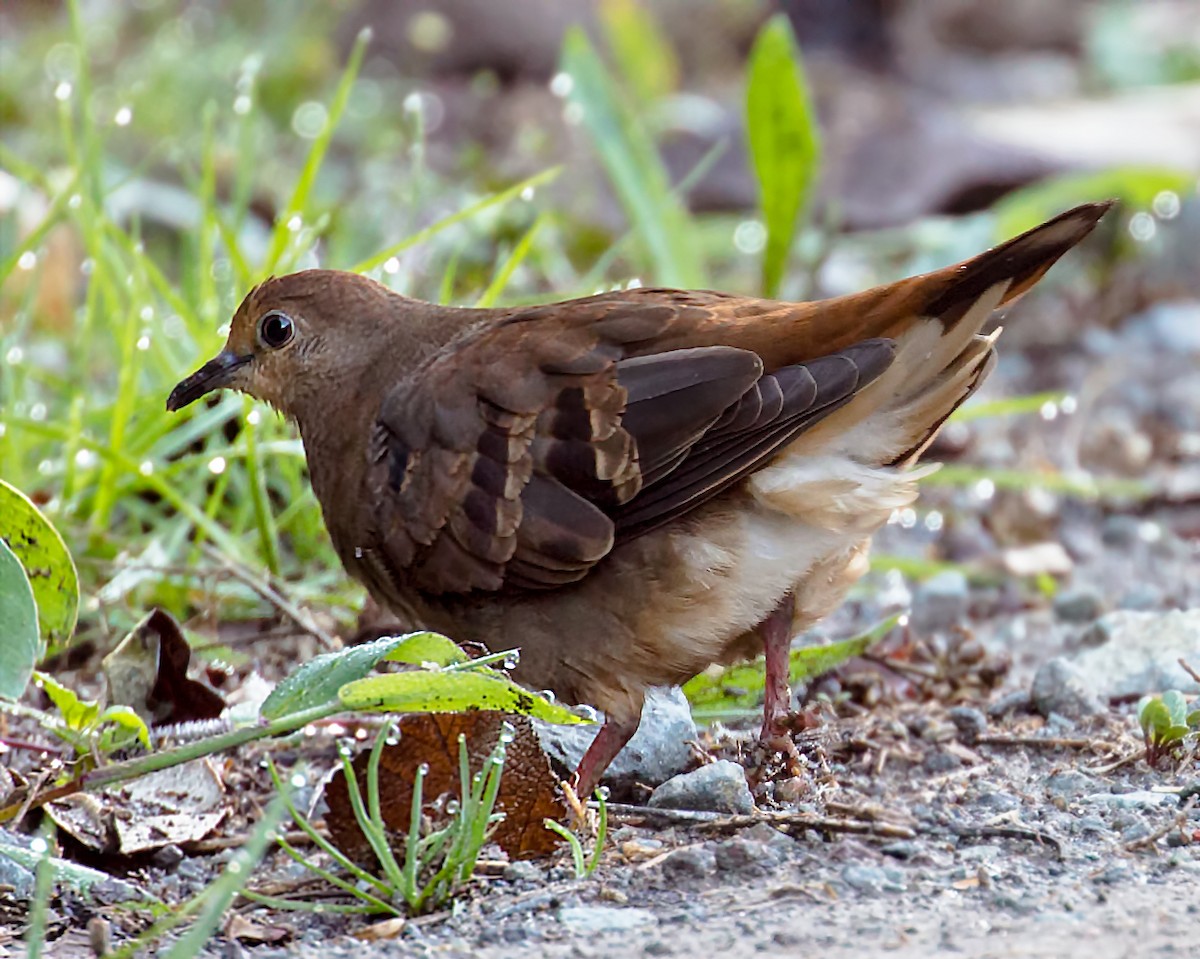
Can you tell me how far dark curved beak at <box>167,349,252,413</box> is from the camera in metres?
4.10

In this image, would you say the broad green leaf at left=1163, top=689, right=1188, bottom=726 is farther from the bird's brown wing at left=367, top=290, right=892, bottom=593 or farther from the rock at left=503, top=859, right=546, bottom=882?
the rock at left=503, top=859, right=546, bottom=882

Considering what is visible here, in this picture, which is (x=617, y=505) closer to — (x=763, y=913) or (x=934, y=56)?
(x=763, y=913)

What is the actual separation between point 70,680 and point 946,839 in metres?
2.12

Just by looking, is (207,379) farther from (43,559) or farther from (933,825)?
(933,825)

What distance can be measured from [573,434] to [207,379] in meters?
1.08

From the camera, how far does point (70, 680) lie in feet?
13.3

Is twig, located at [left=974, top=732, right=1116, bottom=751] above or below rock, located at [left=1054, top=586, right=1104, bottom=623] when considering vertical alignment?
above

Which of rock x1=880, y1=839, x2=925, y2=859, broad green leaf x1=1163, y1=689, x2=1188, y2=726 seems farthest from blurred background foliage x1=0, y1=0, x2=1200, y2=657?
broad green leaf x1=1163, y1=689, x2=1188, y2=726

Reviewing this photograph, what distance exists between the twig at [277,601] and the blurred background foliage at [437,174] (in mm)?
20

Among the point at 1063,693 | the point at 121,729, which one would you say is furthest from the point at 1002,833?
the point at 121,729

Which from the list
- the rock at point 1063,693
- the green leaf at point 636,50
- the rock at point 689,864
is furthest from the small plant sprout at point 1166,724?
the green leaf at point 636,50

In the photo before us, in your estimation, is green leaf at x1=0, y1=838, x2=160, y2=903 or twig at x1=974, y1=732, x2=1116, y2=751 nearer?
green leaf at x1=0, y1=838, x2=160, y2=903

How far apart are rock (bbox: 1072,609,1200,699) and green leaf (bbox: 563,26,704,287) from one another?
7.27ft


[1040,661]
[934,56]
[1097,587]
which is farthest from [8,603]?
[934,56]
